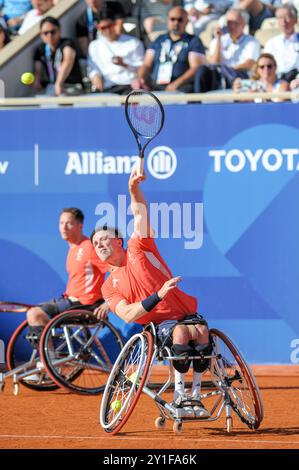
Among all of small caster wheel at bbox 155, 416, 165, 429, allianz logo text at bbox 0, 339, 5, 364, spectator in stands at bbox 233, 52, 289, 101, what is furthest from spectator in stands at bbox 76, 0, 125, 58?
small caster wheel at bbox 155, 416, 165, 429

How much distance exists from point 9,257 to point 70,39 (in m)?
2.87

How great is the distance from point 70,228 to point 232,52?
303 cm

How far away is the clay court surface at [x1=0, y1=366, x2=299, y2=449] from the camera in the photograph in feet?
21.0

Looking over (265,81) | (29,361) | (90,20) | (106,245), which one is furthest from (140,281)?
(90,20)

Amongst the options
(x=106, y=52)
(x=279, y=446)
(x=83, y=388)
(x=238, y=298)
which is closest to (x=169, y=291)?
(x=279, y=446)

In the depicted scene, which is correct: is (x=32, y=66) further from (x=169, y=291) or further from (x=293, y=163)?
(x=169, y=291)

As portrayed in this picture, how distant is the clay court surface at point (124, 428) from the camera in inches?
253

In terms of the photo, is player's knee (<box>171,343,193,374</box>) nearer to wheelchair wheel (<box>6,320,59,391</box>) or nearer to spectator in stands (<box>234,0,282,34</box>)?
wheelchair wheel (<box>6,320,59,391</box>)

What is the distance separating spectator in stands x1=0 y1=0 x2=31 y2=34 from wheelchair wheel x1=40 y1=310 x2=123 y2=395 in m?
5.14

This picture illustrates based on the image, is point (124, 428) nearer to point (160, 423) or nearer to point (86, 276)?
point (160, 423)

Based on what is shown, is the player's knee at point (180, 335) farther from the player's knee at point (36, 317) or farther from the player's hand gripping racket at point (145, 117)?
the player's knee at point (36, 317)

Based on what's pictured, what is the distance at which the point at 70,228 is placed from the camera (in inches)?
383

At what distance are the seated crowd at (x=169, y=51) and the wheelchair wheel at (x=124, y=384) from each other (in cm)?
446

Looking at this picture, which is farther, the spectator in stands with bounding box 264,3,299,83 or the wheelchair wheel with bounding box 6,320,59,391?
the spectator in stands with bounding box 264,3,299,83
